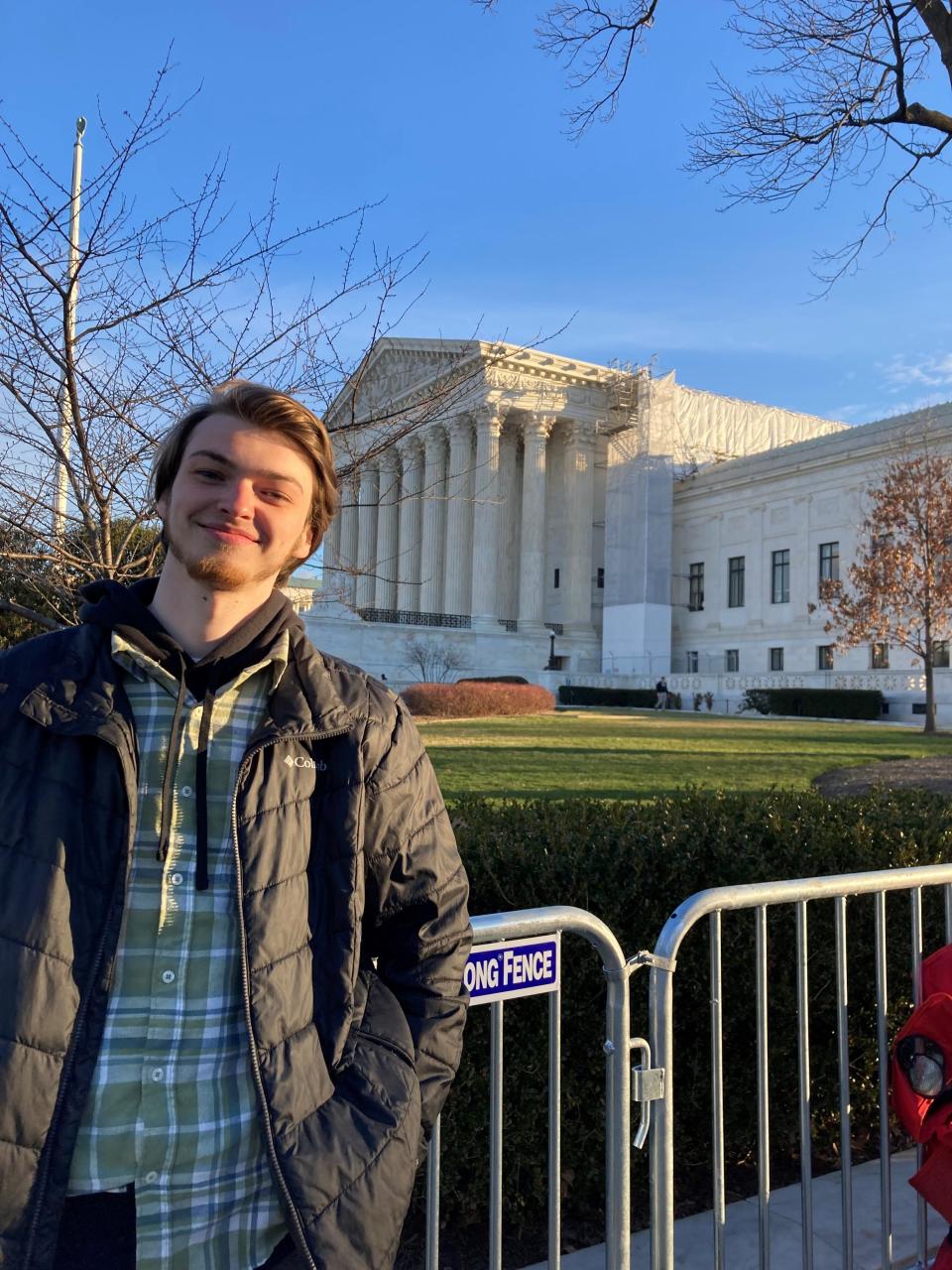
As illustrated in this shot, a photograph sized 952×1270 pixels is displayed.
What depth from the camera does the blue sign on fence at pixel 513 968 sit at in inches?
103

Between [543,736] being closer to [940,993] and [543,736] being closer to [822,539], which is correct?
[940,993]

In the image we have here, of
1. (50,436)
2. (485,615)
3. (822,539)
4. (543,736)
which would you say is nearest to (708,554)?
(822,539)

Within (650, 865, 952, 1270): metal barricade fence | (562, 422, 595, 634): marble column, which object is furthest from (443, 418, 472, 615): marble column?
(650, 865, 952, 1270): metal barricade fence

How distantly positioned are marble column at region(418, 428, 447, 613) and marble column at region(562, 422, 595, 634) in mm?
7461

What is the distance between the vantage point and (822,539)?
1797 inches

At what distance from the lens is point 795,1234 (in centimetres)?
377

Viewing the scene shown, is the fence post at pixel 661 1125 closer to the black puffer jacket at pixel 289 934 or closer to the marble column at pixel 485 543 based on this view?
the black puffer jacket at pixel 289 934

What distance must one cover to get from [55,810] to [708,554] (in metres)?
53.4

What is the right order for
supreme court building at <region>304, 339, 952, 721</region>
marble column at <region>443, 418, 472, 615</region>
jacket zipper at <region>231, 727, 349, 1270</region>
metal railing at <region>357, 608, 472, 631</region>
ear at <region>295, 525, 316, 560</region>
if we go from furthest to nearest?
marble column at <region>443, 418, 472, 615</region> → metal railing at <region>357, 608, 472, 631</region> → supreme court building at <region>304, 339, 952, 721</region> → ear at <region>295, 525, 316, 560</region> → jacket zipper at <region>231, 727, 349, 1270</region>

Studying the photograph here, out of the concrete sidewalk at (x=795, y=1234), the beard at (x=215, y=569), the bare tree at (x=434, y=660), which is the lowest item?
the concrete sidewalk at (x=795, y=1234)

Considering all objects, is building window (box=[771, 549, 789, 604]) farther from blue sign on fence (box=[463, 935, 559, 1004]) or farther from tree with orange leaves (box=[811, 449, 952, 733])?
blue sign on fence (box=[463, 935, 559, 1004])

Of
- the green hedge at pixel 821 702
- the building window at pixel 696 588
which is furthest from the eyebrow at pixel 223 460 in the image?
the building window at pixel 696 588

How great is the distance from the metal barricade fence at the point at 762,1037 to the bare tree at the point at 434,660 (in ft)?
142

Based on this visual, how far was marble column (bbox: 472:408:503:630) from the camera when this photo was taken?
2069 inches
